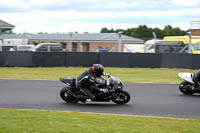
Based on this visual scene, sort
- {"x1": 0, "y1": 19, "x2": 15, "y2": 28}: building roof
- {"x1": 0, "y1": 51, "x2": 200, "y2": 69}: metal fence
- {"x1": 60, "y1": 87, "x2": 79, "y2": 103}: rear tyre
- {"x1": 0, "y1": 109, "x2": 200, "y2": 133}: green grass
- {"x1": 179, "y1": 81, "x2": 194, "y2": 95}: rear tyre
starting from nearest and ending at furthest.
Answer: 1. {"x1": 0, "y1": 109, "x2": 200, "y2": 133}: green grass
2. {"x1": 60, "y1": 87, "x2": 79, "y2": 103}: rear tyre
3. {"x1": 179, "y1": 81, "x2": 194, "y2": 95}: rear tyre
4. {"x1": 0, "y1": 51, "x2": 200, "y2": 69}: metal fence
5. {"x1": 0, "y1": 19, "x2": 15, "y2": 28}: building roof

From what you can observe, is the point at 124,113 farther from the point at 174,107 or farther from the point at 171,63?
the point at 171,63

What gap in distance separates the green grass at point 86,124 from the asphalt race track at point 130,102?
3.95ft

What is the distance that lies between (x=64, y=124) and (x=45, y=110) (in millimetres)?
2689

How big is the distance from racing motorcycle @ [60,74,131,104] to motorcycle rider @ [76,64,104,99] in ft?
0.34

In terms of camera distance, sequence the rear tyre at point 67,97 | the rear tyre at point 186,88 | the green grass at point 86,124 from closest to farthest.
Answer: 1. the green grass at point 86,124
2. the rear tyre at point 67,97
3. the rear tyre at point 186,88

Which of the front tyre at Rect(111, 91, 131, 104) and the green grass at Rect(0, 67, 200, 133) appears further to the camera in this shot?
the front tyre at Rect(111, 91, 131, 104)

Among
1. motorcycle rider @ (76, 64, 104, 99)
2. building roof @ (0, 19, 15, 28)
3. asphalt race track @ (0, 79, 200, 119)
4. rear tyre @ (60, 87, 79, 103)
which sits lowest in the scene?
asphalt race track @ (0, 79, 200, 119)

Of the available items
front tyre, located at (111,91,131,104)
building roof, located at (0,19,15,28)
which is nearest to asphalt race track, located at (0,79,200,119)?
front tyre, located at (111,91,131,104)

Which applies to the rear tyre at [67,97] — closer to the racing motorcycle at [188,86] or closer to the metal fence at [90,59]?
the racing motorcycle at [188,86]

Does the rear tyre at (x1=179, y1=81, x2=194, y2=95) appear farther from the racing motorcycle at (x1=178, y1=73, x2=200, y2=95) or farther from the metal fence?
the metal fence

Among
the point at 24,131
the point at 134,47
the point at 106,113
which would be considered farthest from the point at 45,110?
the point at 134,47

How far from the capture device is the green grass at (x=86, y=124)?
25.4 feet

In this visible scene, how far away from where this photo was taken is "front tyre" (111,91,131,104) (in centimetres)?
1219

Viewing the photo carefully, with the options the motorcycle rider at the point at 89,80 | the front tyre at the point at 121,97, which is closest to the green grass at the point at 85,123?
the motorcycle rider at the point at 89,80
